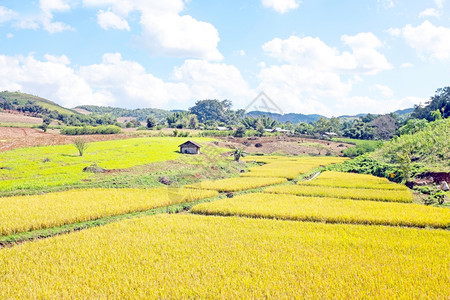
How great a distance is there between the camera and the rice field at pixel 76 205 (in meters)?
Answer: 15.0

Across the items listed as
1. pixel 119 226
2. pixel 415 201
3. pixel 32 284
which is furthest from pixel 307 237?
pixel 415 201

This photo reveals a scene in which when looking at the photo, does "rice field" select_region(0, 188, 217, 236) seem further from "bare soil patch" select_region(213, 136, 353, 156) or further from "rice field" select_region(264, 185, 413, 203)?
"bare soil patch" select_region(213, 136, 353, 156)

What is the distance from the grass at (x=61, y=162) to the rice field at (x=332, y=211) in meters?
14.5

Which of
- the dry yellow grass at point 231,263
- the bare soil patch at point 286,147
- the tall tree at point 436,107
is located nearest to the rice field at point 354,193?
the dry yellow grass at point 231,263

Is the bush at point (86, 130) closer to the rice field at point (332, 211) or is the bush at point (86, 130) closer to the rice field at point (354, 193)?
the rice field at point (354, 193)

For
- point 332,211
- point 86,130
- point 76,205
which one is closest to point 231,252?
point 332,211

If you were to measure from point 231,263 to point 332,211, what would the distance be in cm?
965

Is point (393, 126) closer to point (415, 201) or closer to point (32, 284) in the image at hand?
point (415, 201)

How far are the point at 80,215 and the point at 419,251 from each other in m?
16.4

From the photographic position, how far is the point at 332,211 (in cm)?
1778

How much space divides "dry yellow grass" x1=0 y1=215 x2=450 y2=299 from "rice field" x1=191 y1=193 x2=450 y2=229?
169 centimetres

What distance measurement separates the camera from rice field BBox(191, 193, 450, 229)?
16.0 m

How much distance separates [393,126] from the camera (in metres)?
93.3

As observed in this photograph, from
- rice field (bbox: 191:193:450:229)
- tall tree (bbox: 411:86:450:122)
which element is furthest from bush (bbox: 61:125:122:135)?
tall tree (bbox: 411:86:450:122)
